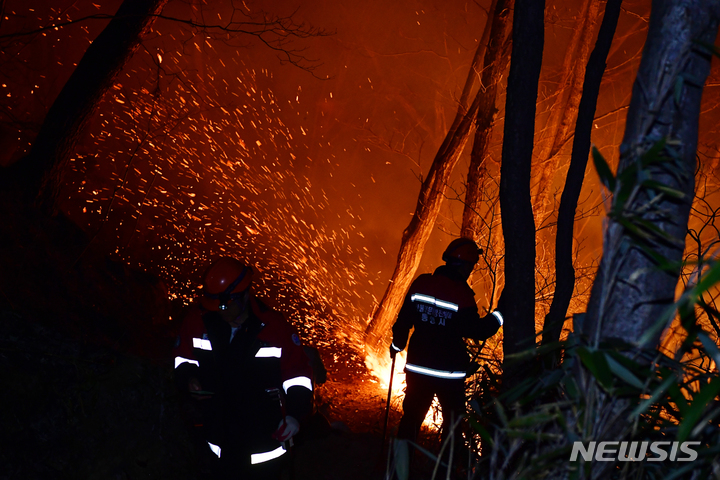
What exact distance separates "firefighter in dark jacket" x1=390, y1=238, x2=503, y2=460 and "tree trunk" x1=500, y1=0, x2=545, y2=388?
1235 mm

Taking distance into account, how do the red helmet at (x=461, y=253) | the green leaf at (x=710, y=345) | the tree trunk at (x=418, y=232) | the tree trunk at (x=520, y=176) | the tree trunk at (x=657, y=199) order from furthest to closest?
the tree trunk at (x=418, y=232)
the red helmet at (x=461, y=253)
the tree trunk at (x=520, y=176)
the tree trunk at (x=657, y=199)
the green leaf at (x=710, y=345)

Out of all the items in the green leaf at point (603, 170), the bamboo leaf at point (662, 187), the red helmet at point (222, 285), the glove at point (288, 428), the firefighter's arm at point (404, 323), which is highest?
the green leaf at point (603, 170)

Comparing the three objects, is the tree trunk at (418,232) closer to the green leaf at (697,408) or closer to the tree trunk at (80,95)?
the tree trunk at (80,95)

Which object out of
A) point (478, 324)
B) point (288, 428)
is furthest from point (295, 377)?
point (478, 324)

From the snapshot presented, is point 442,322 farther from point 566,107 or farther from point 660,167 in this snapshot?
point 566,107

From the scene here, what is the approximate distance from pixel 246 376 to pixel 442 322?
1.91 meters

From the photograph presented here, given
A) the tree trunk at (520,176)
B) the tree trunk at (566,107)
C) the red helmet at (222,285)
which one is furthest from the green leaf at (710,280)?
the tree trunk at (566,107)

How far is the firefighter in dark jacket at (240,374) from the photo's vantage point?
2891 millimetres

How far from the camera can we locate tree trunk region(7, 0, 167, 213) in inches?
218

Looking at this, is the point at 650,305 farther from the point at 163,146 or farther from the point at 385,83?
the point at 385,83

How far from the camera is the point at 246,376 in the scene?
2.90 metres

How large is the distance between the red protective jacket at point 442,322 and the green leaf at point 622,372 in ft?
9.00

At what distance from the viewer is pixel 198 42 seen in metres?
15.0

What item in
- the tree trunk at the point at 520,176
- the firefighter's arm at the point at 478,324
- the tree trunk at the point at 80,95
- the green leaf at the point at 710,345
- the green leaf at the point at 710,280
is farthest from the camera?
the tree trunk at the point at 80,95
